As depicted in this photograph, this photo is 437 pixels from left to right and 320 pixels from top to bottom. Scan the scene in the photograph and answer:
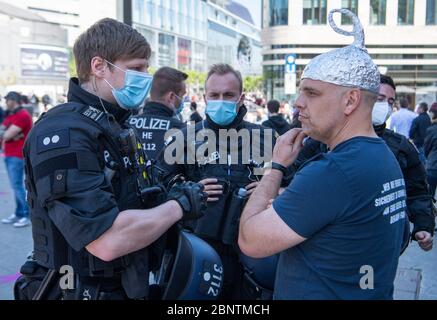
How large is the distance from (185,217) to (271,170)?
41 cm

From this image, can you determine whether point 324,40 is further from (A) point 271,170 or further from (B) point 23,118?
(A) point 271,170

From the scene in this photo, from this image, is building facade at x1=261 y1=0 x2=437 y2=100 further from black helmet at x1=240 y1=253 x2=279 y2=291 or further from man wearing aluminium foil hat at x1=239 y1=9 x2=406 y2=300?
black helmet at x1=240 y1=253 x2=279 y2=291

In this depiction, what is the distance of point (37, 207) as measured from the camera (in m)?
1.82

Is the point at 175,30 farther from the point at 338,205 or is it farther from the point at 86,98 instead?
the point at 338,205

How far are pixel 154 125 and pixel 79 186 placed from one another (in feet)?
9.93

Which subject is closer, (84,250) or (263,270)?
(84,250)

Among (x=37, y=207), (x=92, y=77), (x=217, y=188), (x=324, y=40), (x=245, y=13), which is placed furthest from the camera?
(x=245, y=13)

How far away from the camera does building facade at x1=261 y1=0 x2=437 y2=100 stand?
624cm

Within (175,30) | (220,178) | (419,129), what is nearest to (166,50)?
(175,30)

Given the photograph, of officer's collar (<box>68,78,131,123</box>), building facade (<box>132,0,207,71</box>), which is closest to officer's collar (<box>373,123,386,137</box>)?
officer's collar (<box>68,78,131,123</box>)

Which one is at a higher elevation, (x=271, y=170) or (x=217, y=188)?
(x=271, y=170)

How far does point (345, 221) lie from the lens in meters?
1.55
